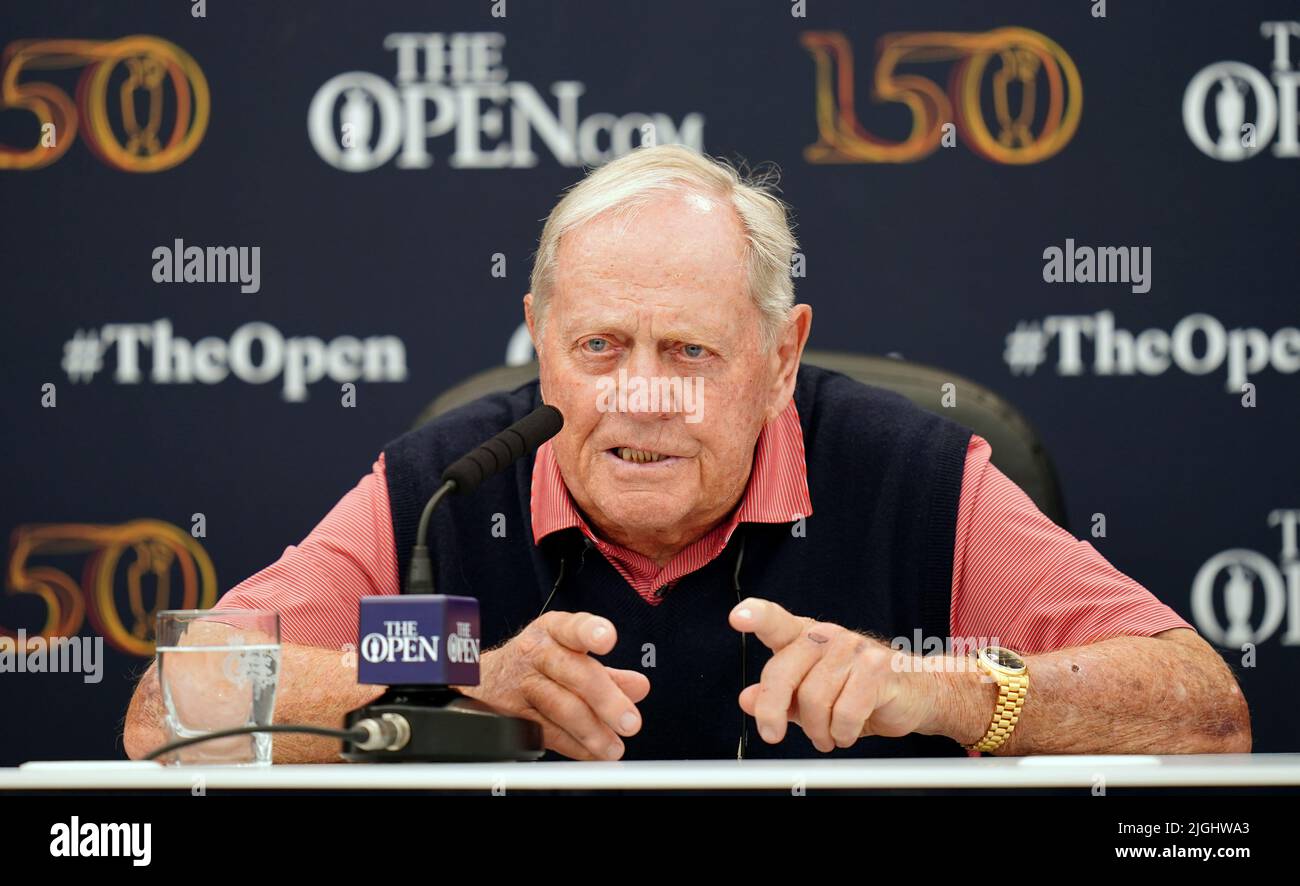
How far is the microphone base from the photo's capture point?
1.30 meters

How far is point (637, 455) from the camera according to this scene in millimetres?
2154

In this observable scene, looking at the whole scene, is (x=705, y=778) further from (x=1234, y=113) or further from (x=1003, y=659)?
(x=1234, y=113)

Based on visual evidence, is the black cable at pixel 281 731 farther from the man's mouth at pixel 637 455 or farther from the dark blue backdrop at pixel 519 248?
the dark blue backdrop at pixel 519 248

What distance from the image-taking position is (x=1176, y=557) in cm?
296

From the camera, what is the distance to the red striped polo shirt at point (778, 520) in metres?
2.16

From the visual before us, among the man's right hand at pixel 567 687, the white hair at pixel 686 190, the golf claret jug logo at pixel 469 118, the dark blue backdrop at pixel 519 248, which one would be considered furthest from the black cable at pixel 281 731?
the golf claret jug logo at pixel 469 118

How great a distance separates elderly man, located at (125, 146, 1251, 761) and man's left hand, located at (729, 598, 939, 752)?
1.85 feet

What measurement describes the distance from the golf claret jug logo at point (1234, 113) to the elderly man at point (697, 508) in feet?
3.56

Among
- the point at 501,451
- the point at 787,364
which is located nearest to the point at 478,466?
the point at 501,451

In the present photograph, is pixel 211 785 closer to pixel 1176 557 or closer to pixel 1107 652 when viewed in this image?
pixel 1107 652

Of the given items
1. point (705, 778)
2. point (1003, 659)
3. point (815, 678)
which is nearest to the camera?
point (705, 778)

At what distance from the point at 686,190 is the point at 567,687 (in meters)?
0.90
